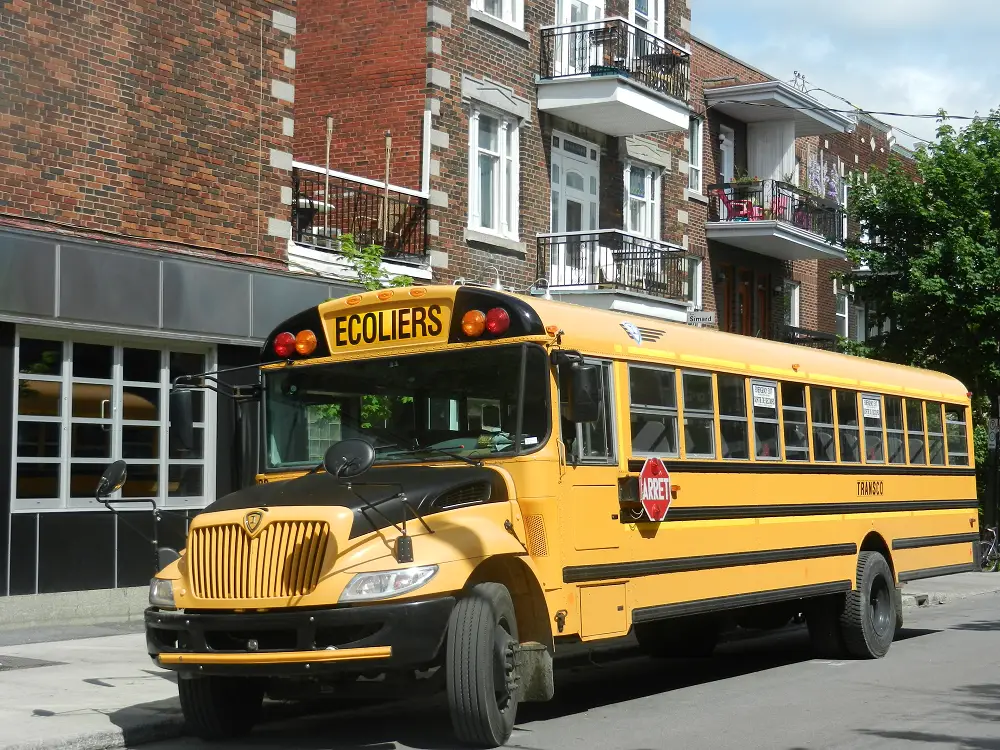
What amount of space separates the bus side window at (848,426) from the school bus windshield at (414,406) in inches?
202

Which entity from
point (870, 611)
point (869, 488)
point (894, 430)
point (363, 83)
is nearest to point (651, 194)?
point (363, 83)

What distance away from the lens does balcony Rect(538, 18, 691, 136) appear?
76.3 ft

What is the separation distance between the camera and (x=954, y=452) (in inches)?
624

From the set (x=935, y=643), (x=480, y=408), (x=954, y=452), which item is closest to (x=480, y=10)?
(x=954, y=452)

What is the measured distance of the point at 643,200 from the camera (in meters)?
26.7

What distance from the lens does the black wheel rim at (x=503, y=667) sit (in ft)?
26.8

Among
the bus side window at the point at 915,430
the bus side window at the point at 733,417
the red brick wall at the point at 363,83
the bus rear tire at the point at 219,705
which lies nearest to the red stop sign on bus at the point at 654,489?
the bus side window at the point at 733,417

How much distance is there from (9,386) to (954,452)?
10.1 meters

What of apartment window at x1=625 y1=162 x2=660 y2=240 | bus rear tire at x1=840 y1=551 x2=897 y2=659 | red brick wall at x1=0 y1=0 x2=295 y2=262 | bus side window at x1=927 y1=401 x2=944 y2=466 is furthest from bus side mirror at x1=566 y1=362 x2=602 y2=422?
apartment window at x1=625 y1=162 x2=660 y2=240

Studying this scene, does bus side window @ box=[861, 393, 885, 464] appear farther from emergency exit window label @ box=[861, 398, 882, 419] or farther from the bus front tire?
the bus front tire

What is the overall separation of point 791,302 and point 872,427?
822 inches

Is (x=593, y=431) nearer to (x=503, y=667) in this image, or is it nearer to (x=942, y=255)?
(x=503, y=667)

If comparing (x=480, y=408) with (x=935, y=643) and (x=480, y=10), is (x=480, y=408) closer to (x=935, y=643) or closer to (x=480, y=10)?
(x=935, y=643)

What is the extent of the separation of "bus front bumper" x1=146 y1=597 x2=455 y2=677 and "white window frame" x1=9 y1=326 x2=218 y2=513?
6.26 metres
